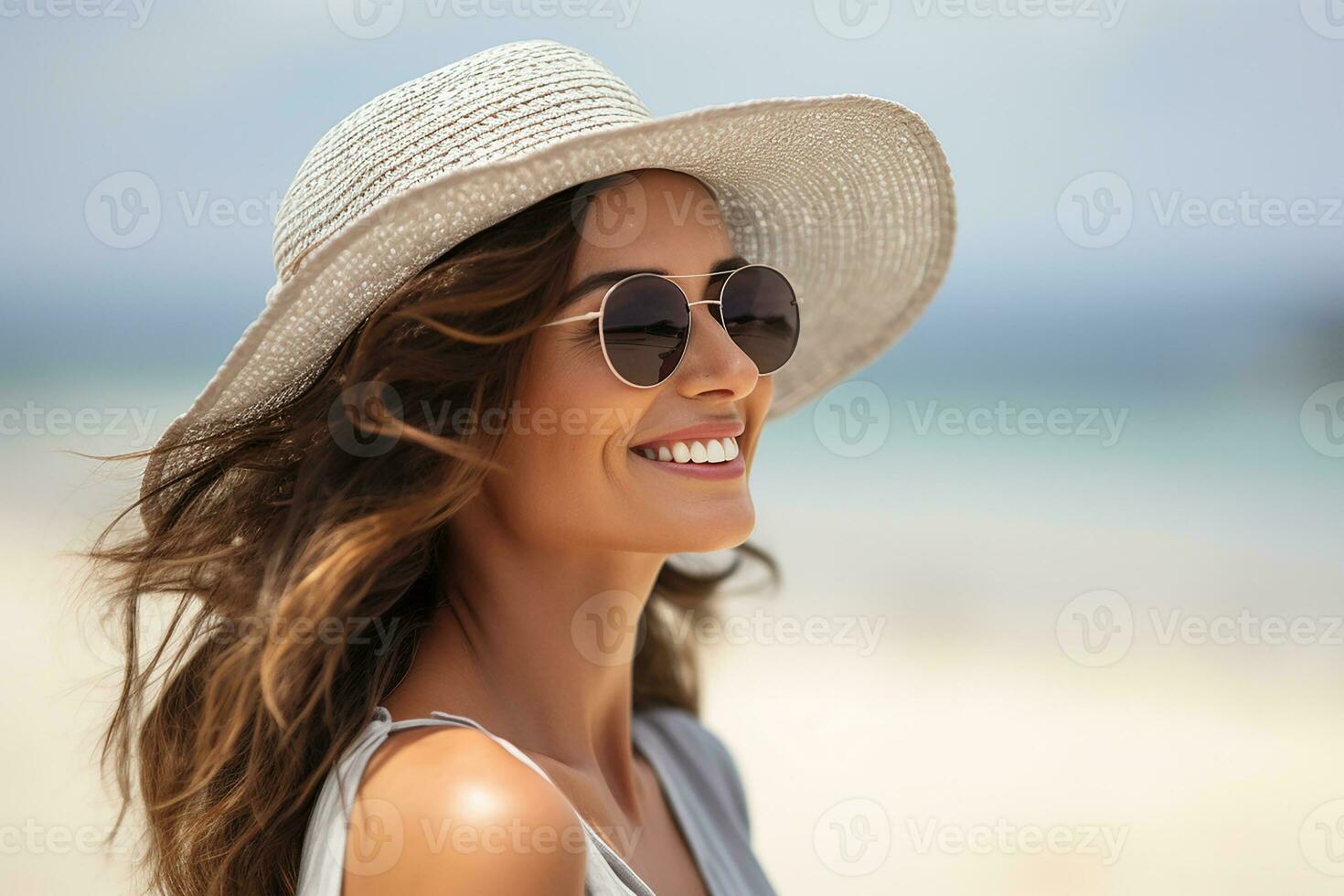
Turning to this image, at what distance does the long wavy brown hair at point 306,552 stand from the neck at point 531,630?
0.24 feet

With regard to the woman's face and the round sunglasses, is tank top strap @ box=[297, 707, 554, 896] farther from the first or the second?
the round sunglasses

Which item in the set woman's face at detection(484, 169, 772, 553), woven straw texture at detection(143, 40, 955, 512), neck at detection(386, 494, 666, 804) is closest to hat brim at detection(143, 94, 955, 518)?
woven straw texture at detection(143, 40, 955, 512)

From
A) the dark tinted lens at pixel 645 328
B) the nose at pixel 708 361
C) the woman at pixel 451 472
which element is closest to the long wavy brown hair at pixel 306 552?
the woman at pixel 451 472

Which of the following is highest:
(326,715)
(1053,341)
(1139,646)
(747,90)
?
(1053,341)

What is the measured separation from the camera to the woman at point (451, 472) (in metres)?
1.61

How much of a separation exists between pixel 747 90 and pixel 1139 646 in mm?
4655

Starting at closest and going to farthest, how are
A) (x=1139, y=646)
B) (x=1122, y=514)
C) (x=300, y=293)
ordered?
1. (x=300, y=293)
2. (x=1139, y=646)
3. (x=1122, y=514)

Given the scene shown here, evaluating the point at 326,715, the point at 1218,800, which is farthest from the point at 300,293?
the point at 1218,800

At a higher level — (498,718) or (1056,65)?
(1056,65)

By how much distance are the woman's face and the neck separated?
8cm

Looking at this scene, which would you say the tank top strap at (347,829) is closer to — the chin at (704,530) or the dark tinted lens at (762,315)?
the chin at (704,530)

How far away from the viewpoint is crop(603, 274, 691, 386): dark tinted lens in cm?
174

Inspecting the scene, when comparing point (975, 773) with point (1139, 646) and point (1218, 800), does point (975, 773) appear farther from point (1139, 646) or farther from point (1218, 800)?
point (1139, 646)

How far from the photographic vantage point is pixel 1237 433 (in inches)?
439
